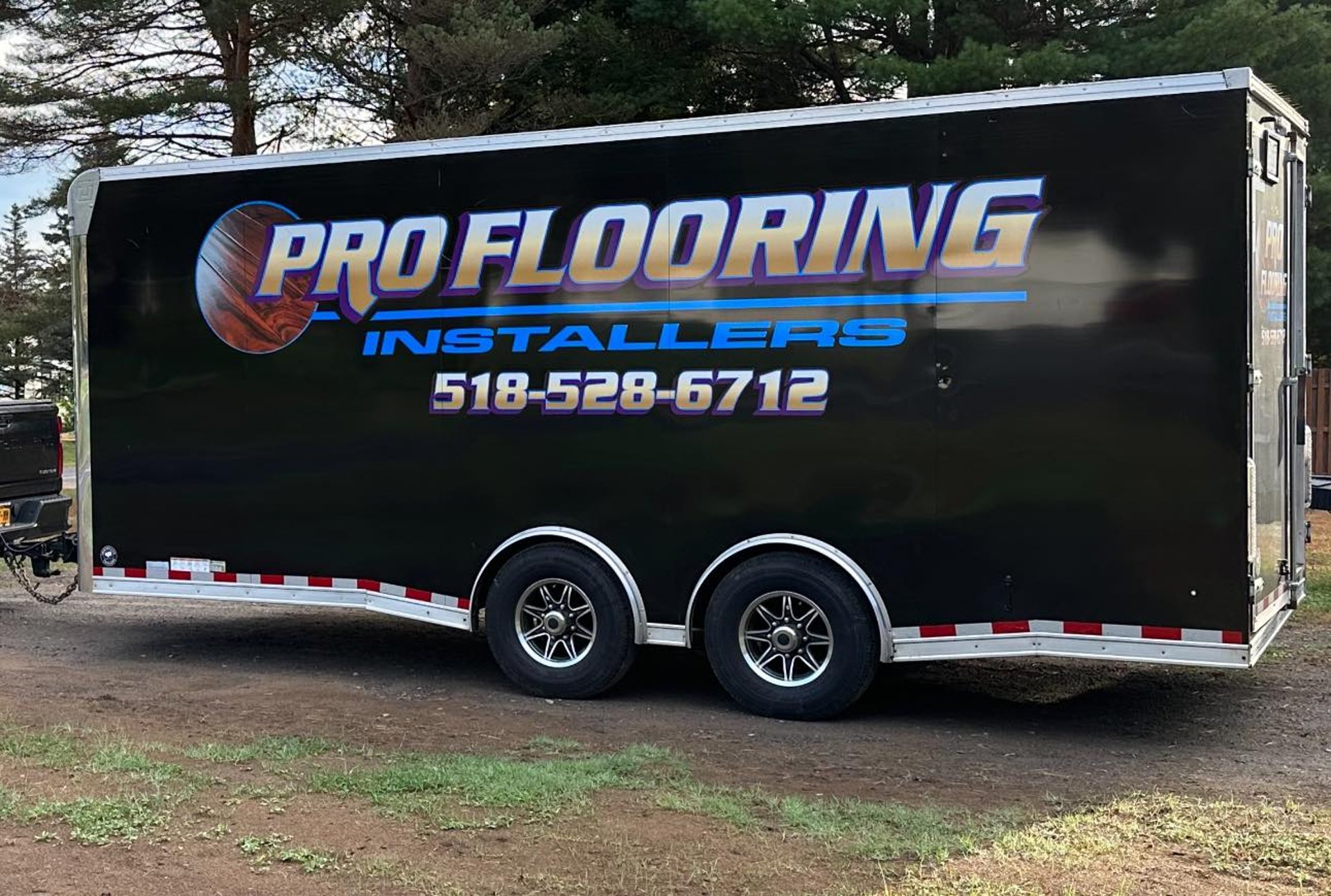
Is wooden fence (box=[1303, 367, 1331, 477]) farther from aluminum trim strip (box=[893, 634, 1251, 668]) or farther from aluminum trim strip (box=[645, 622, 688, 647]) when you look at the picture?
aluminum trim strip (box=[645, 622, 688, 647])

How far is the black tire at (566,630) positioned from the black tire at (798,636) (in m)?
0.51

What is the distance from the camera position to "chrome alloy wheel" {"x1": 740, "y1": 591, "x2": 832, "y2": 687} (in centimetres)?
707

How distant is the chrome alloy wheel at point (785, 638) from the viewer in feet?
23.2

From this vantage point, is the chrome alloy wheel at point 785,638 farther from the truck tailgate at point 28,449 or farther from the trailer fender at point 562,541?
the truck tailgate at point 28,449

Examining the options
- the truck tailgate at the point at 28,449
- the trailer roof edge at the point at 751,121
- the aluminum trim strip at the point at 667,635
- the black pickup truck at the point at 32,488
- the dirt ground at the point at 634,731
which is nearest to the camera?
the dirt ground at the point at 634,731

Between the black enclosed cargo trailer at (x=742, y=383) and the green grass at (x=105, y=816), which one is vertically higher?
the black enclosed cargo trailer at (x=742, y=383)

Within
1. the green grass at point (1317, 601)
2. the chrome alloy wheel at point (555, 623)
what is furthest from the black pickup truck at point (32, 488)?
the green grass at point (1317, 601)

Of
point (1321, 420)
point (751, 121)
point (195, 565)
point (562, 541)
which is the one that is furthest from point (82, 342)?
point (1321, 420)

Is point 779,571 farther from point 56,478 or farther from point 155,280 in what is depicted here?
point 56,478

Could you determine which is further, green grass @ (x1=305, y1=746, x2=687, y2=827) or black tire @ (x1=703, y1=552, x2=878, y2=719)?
black tire @ (x1=703, y1=552, x2=878, y2=719)

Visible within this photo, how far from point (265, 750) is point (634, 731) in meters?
1.79

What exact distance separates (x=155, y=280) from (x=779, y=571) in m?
4.36

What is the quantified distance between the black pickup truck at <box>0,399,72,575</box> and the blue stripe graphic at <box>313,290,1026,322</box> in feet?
10.4

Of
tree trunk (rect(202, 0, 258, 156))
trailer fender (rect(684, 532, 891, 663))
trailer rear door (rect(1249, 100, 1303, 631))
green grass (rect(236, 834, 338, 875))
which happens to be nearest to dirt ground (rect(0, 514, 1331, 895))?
green grass (rect(236, 834, 338, 875))
